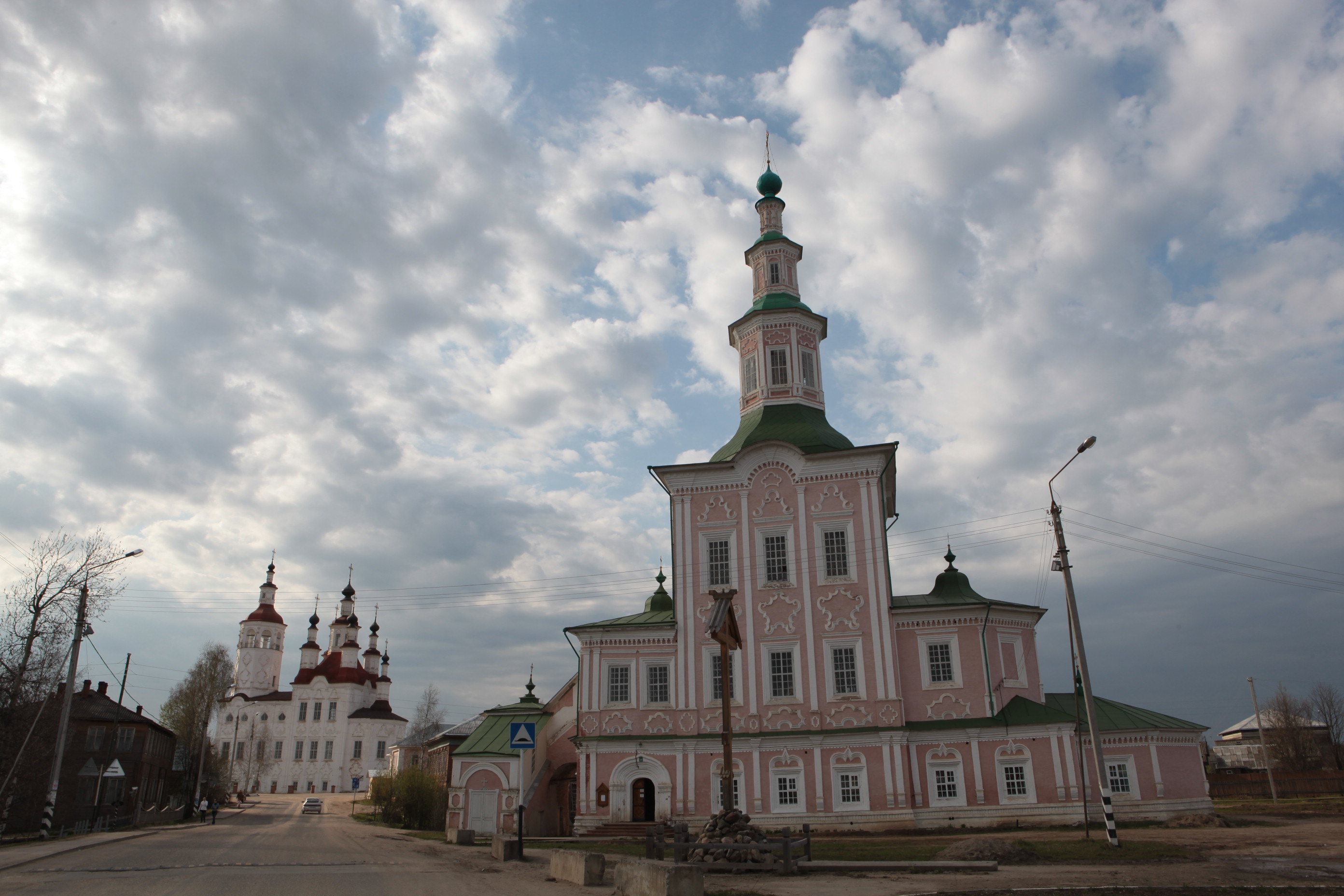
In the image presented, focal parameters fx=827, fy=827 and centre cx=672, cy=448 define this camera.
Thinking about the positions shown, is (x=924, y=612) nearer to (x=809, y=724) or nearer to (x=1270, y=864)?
(x=809, y=724)

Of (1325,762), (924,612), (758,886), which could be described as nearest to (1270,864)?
(758,886)

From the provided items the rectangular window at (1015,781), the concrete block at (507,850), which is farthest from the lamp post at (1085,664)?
the concrete block at (507,850)

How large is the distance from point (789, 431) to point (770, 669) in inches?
360

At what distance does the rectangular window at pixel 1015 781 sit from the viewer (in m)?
26.4

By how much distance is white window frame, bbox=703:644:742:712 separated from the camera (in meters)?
29.0

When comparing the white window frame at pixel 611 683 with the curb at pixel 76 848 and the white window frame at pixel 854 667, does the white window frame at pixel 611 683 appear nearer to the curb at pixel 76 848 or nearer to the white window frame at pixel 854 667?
the white window frame at pixel 854 667

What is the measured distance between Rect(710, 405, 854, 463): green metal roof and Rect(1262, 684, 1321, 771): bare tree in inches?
1943

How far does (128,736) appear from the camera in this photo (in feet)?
163

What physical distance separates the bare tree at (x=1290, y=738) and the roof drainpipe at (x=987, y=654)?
46167 millimetres

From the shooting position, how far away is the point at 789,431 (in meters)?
32.5

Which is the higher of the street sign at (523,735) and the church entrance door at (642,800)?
the street sign at (523,735)

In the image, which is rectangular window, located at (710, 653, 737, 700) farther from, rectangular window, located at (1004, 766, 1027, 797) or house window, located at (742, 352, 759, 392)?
house window, located at (742, 352, 759, 392)

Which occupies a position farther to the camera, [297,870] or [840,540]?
[840,540]

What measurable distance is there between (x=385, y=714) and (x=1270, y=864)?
9815 centimetres
